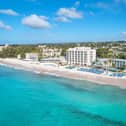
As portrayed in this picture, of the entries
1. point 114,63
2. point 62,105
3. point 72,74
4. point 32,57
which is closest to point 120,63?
point 114,63

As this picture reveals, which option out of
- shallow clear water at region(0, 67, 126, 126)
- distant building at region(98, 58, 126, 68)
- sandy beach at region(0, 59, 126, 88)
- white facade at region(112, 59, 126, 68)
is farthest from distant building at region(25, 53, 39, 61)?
shallow clear water at region(0, 67, 126, 126)

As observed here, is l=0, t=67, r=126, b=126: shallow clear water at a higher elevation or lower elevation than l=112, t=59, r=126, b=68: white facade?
lower

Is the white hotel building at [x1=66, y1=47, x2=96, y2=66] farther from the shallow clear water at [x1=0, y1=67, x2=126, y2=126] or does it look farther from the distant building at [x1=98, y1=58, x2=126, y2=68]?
the shallow clear water at [x1=0, y1=67, x2=126, y2=126]

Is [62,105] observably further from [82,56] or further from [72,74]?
[82,56]

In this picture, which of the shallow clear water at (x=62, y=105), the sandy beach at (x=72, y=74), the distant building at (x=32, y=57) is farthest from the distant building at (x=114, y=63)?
the distant building at (x=32, y=57)

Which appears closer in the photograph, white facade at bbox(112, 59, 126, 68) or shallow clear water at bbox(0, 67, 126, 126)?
shallow clear water at bbox(0, 67, 126, 126)

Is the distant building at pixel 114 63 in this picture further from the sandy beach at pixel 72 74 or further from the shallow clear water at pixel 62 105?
the shallow clear water at pixel 62 105
